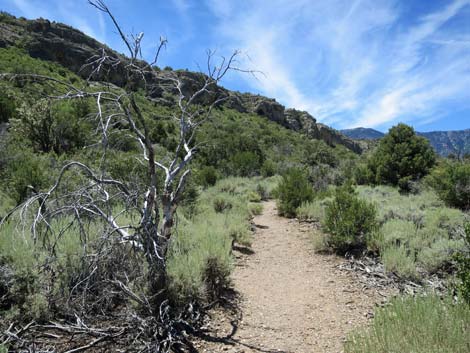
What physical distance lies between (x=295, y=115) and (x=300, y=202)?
54.8m

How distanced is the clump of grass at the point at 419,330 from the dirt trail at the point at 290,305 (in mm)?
856

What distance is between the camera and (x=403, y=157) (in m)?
12.7

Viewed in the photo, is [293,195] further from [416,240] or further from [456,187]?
[416,240]

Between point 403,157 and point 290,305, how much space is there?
33.7ft

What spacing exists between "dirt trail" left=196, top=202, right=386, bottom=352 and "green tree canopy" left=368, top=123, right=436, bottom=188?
24.1 feet

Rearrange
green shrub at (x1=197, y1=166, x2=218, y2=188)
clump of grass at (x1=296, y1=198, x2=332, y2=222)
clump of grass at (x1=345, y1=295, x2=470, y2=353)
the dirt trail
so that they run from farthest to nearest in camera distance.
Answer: green shrub at (x1=197, y1=166, x2=218, y2=188), clump of grass at (x1=296, y1=198, x2=332, y2=222), the dirt trail, clump of grass at (x1=345, y1=295, x2=470, y2=353)

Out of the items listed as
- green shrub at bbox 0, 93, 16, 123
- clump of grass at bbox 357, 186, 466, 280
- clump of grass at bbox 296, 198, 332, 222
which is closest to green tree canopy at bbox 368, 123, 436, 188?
clump of grass at bbox 357, 186, 466, 280

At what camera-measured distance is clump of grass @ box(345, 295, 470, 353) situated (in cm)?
260

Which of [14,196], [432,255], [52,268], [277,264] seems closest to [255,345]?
[52,268]

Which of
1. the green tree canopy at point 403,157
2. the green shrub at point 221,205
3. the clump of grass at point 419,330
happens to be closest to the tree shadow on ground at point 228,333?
the clump of grass at point 419,330

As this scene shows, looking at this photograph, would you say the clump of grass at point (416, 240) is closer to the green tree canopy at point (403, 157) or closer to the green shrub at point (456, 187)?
the green shrub at point (456, 187)

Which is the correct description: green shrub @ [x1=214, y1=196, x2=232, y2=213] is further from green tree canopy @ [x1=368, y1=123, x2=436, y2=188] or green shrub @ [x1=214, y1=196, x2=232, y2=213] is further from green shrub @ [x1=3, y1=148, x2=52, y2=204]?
green tree canopy @ [x1=368, y1=123, x2=436, y2=188]

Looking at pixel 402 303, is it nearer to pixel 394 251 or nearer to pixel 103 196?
pixel 394 251

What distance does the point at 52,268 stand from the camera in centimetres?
394
